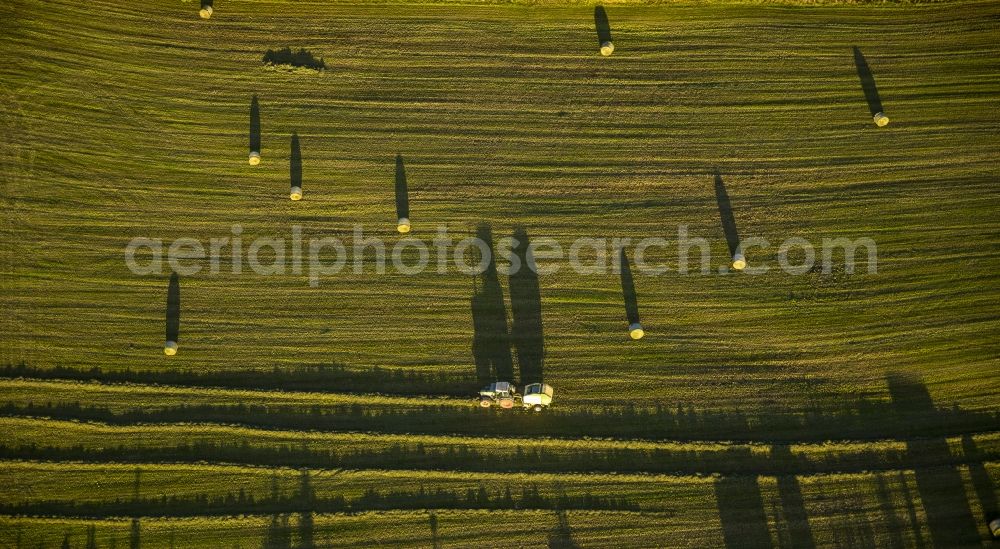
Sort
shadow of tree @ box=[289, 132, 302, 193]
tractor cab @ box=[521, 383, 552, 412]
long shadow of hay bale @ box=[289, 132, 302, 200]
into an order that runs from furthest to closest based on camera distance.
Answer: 1. shadow of tree @ box=[289, 132, 302, 193]
2. long shadow of hay bale @ box=[289, 132, 302, 200]
3. tractor cab @ box=[521, 383, 552, 412]

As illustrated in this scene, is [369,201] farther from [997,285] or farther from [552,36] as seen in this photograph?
[997,285]

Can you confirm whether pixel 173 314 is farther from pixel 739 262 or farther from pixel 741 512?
pixel 741 512

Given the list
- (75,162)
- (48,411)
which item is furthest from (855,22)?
(48,411)

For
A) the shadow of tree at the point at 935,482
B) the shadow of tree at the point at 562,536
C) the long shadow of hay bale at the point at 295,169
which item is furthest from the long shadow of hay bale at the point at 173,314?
the shadow of tree at the point at 935,482

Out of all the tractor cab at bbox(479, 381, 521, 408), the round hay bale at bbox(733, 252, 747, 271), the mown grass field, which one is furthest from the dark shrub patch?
the round hay bale at bbox(733, 252, 747, 271)

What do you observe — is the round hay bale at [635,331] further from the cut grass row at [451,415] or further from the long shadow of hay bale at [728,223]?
the long shadow of hay bale at [728,223]

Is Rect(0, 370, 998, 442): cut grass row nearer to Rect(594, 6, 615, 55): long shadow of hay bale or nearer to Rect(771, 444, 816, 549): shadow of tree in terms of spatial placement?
Rect(771, 444, 816, 549): shadow of tree
